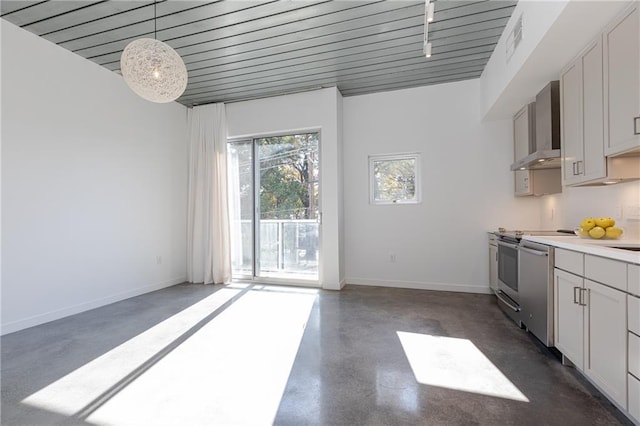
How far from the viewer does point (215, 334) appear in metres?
2.78

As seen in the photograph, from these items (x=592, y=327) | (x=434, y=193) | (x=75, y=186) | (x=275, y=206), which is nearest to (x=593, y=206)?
(x=592, y=327)

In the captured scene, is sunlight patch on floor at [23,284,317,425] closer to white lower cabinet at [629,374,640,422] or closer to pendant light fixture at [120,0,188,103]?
white lower cabinet at [629,374,640,422]

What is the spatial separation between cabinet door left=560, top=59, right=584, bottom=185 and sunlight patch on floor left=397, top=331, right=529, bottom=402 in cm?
169

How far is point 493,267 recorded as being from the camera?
3826mm

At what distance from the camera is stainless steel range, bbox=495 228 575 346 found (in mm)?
2309

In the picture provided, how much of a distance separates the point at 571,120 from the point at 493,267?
2012mm

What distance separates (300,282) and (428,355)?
2.60 m

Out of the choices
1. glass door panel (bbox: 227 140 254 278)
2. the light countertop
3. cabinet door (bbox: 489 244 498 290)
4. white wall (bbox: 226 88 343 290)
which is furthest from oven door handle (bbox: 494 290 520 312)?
glass door panel (bbox: 227 140 254 278)

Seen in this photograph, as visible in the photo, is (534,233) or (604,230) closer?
(604,230)

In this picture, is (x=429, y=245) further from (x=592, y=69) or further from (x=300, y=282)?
(x=592, y=69)

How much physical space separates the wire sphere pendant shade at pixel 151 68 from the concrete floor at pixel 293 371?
2.22 metres

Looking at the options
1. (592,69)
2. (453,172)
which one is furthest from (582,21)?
(453,172)

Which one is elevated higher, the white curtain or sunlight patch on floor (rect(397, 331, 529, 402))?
the white curtain

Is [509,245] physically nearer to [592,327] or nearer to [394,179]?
[592,327]
